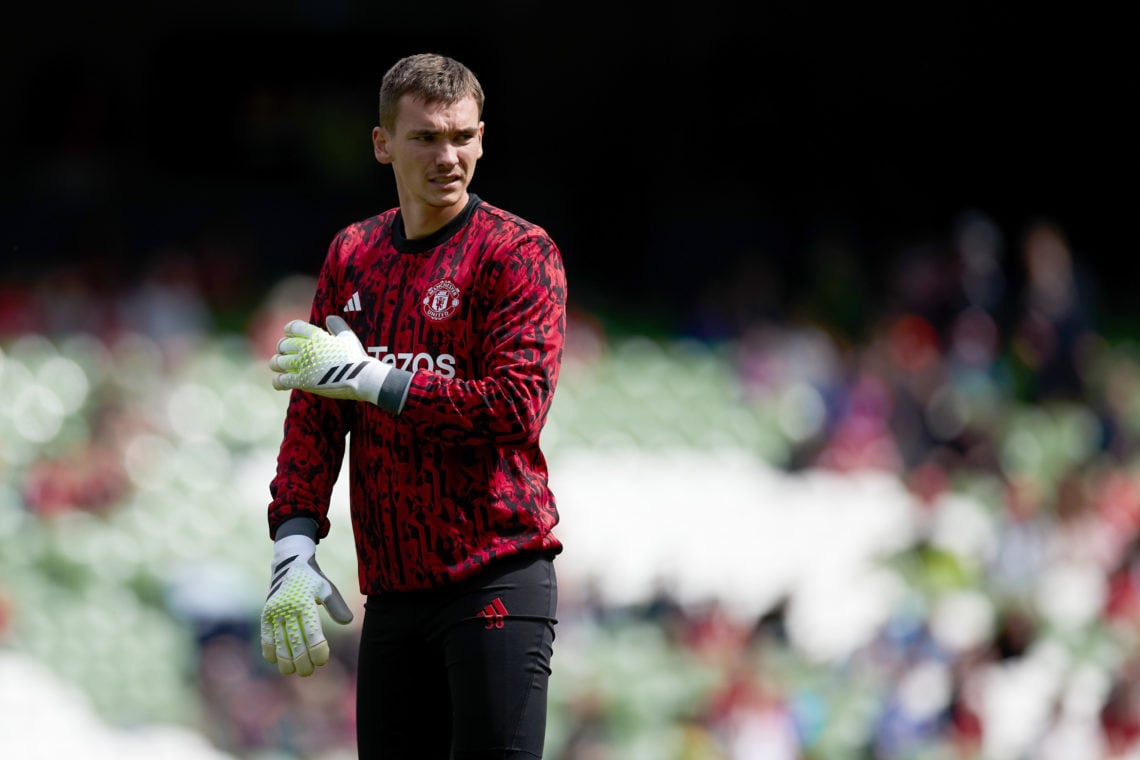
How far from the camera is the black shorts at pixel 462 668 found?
3.53 metres

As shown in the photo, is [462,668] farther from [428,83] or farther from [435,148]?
[428,83]

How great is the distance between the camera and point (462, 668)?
11.6ft

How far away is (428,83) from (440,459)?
763 mm

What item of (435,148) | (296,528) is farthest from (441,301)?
(296,528)

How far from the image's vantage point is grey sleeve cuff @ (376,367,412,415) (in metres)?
3.43

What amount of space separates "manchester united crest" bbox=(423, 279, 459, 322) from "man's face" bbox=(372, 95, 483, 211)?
0.57 feet

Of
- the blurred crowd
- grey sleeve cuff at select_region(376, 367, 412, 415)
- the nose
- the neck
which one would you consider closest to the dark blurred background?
the blurred crowd

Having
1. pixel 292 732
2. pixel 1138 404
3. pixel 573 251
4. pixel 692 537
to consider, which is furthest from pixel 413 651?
pixel 573 251

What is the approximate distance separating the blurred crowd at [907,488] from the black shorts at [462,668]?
4807 millimetres

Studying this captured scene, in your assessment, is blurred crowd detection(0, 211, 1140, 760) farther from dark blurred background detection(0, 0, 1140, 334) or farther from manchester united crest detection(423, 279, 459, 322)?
manchester united crest detection(423, 279, 459, 322)

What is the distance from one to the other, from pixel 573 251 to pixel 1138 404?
15.5ft

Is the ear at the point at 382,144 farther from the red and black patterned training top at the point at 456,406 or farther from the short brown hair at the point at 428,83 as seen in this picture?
the red and black patterned training top at the point at 456,406

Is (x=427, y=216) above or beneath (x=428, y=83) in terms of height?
beneath

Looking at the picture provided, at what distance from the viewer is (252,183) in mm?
13984
